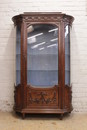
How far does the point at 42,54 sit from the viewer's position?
3.55 metres

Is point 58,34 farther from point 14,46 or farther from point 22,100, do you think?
point 22,100

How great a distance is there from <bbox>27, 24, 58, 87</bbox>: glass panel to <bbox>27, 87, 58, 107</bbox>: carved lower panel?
119 millimetres

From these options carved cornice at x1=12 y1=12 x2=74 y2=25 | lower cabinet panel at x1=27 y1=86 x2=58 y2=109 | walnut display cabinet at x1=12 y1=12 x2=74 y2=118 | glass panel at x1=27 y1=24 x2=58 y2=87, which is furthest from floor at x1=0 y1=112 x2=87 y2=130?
carved cornice at x1=12 y1=12 x2=74 y2=25

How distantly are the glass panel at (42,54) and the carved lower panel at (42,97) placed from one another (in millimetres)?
119

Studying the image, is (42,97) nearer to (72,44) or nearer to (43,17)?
(72,44)

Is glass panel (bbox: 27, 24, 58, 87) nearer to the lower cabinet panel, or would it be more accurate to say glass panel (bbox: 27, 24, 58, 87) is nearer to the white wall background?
the lower cabinet panel

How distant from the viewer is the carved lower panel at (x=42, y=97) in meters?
3.41

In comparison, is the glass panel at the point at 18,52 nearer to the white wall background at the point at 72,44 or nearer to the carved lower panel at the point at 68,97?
the white wall background at the point at 72,44

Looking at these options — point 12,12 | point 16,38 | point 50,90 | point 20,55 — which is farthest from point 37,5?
point 50,90

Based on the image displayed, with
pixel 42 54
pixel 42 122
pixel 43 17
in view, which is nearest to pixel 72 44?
pixel 42 54

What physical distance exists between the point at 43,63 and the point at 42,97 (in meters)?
0.58

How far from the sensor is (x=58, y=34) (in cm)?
347

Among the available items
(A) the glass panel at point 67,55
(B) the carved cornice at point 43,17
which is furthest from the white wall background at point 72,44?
(B) the carved cornice at point 43,17

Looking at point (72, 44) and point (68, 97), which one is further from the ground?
point (72, 44)
